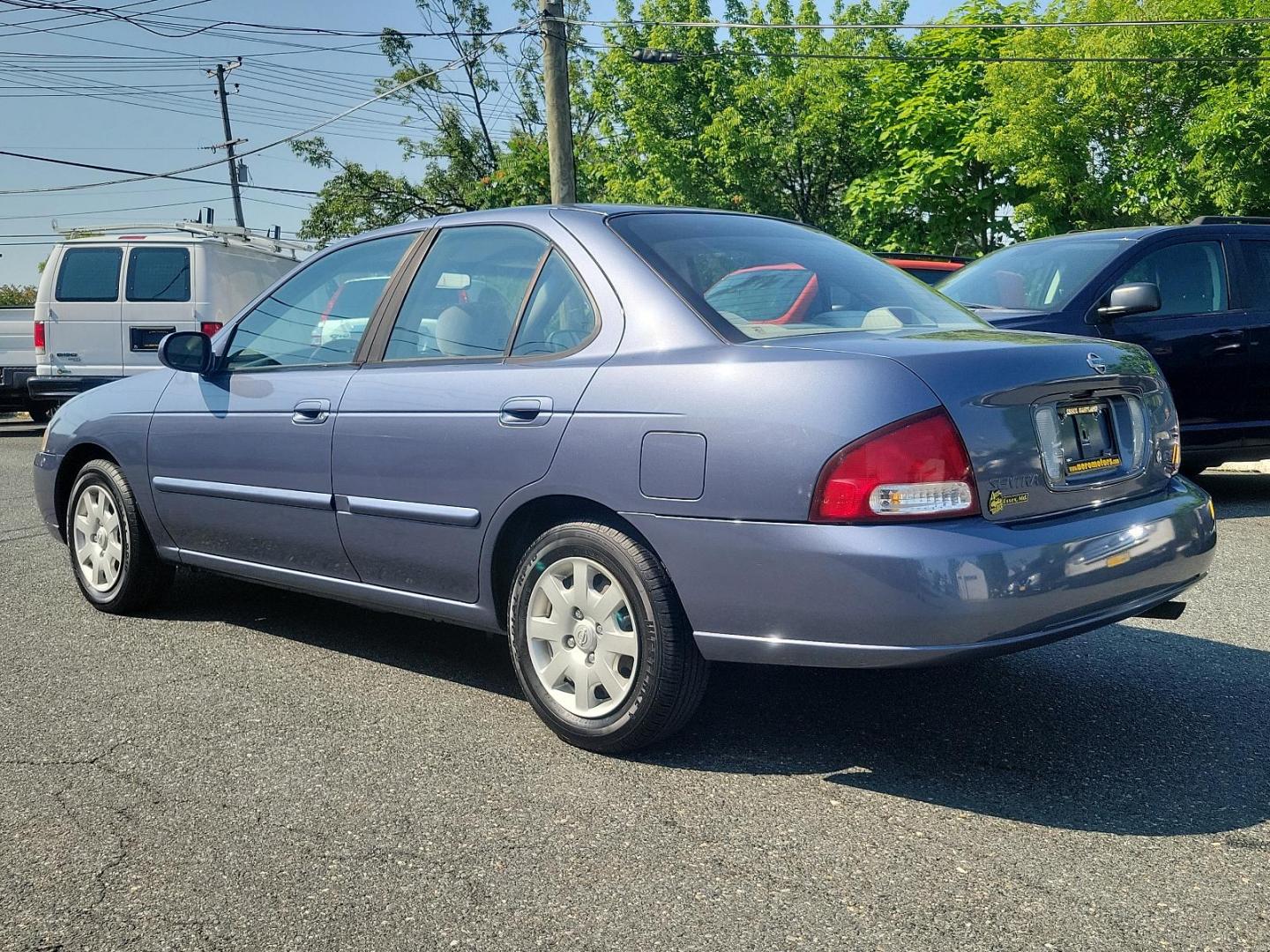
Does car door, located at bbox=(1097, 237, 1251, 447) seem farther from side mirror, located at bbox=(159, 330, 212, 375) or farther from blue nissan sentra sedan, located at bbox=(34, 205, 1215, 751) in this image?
side mirror, located at bbox=(159, 330, 212, 375)

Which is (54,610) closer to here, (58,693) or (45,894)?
(58,693)

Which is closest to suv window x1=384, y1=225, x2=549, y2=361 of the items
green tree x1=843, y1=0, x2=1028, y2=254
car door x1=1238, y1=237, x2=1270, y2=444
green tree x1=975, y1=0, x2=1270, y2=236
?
car door x1=1238, y1=237, x2=1270, y2=444

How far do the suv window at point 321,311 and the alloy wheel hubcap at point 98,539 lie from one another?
3.26 ft

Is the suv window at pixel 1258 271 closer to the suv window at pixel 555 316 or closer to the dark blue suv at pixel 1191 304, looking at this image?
the dark blue suv at pixel 1191 304

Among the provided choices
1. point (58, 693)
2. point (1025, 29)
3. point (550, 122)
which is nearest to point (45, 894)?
point (58, 693)

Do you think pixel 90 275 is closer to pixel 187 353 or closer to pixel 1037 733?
pixel 187 353

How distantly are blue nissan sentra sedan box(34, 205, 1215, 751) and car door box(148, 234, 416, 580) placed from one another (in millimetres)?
16

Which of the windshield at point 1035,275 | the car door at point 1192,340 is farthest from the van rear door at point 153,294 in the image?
the car door at point 1192,340

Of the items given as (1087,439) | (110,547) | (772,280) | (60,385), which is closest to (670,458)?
(772,280)

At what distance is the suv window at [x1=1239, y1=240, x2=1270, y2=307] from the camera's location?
8219mm

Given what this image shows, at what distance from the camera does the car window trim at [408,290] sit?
386 cm

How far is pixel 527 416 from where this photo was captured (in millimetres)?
3770

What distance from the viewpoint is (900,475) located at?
309cm

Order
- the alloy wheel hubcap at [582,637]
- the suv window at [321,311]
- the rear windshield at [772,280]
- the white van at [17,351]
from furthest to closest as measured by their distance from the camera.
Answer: the white van at [17,351]
the suv window at [321,311]
the rear windshield at [772,280]
the alloy wheel hubcap at [582,637]
